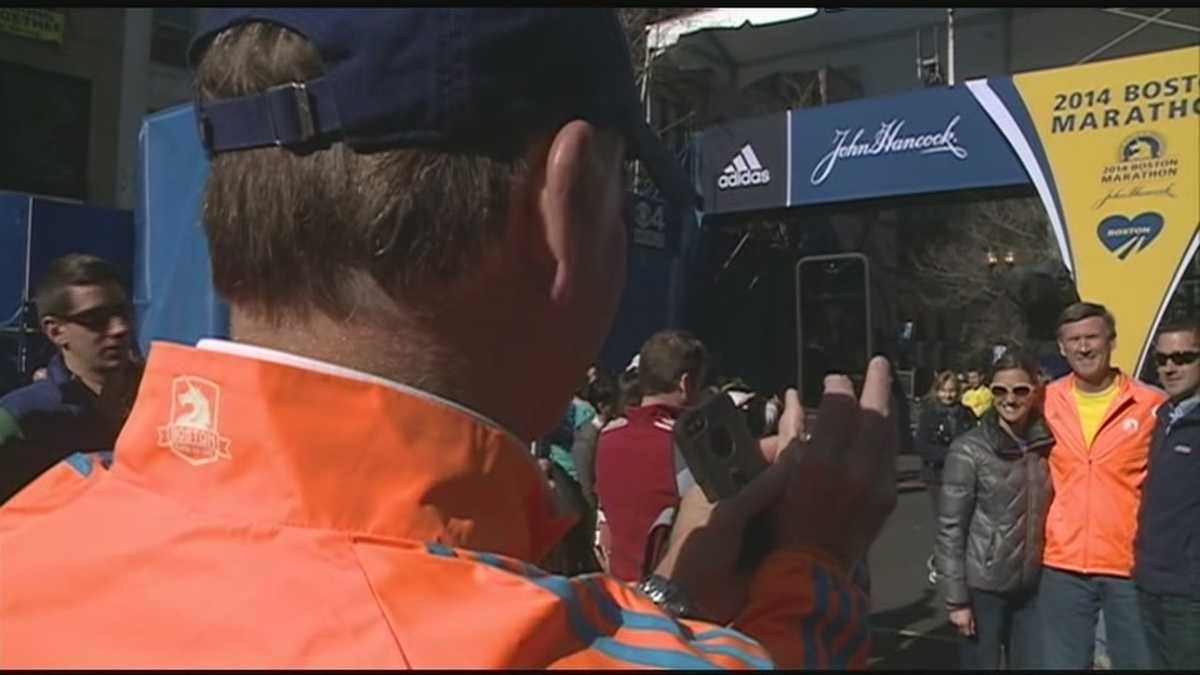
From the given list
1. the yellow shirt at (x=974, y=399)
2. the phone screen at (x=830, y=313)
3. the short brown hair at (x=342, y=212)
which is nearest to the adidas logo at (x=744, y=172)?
the phone screen at (x=830, y=313)

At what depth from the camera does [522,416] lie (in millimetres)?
849

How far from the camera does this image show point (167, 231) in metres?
5.23

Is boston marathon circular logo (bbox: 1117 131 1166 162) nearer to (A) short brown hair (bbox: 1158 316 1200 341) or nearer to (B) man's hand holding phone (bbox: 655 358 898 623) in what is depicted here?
(A) short brown hair (bbox: 1158 316 1200 341)

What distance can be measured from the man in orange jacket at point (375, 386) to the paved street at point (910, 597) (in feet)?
9.33

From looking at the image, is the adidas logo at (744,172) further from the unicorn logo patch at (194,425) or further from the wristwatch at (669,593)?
the unicorn logo patch at (194,425)

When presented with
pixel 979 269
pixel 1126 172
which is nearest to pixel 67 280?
pixel 1126 172

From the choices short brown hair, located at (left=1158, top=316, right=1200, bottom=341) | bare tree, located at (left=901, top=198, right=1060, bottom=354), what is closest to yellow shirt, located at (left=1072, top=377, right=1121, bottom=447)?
short brown hair, located at (left=1158, top=316, right=1200, bottom=341)

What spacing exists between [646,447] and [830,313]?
4666 millimetres

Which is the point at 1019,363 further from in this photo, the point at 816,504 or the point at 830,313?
the point at 830,313

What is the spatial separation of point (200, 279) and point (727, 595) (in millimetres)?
3388

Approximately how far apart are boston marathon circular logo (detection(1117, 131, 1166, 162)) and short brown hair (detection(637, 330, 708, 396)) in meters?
3.29

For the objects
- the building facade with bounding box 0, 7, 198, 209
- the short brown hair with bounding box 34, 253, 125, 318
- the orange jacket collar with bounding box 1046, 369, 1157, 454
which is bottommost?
the orange jacket collar with bounding box 1046, 369, 1157, 454

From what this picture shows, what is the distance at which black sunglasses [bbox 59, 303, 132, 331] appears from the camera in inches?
135

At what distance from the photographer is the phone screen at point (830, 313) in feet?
24.0
